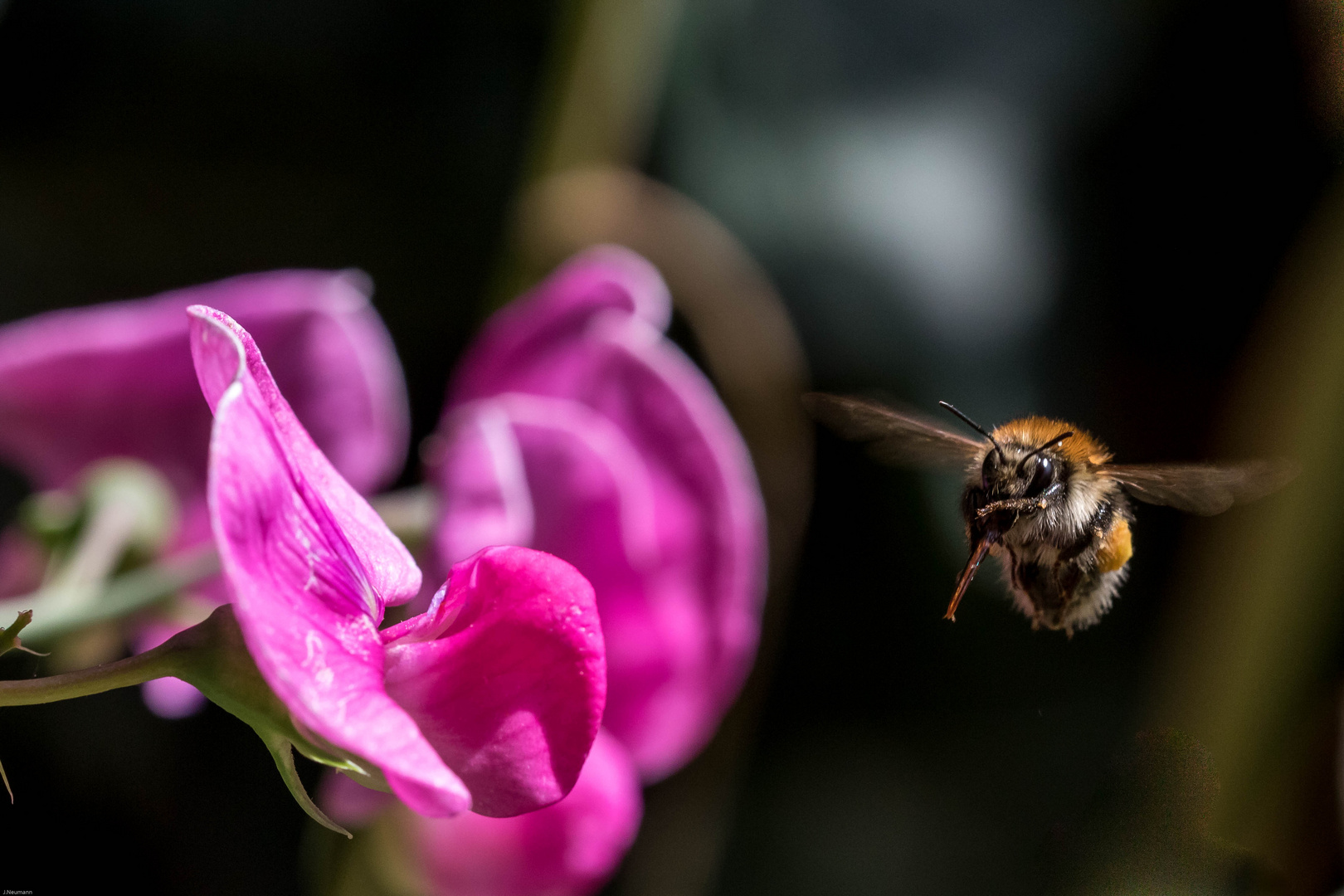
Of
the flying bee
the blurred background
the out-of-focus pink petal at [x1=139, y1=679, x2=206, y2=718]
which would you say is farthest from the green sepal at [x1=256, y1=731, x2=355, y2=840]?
the blurred background

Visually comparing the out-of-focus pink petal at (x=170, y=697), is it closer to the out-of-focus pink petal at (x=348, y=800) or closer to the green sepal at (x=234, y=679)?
the out-of-focus pink petal at (x=348, y=800)

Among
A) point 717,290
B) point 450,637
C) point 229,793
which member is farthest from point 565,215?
point 450,637

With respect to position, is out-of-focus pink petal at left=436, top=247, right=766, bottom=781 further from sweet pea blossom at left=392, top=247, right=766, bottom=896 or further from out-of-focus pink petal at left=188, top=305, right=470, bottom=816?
out-of-focus pink petal at left=188, top=305, right=470, bottom=816

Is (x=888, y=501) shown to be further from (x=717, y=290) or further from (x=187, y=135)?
(x=187, y=135)

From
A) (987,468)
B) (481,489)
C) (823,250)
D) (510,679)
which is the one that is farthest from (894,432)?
(823,250)

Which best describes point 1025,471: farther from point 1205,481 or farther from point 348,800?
point 348,800

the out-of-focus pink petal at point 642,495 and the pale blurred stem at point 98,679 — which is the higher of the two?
the pale blurred stem at point 98,679

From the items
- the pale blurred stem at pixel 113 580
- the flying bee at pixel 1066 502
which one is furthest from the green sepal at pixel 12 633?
the flying bee at pixel 1066 502
